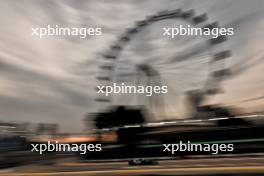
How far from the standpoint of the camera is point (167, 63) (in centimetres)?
242

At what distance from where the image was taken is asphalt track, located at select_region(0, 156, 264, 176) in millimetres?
2418

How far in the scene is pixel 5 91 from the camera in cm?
240

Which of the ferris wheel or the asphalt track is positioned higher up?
the ferris wheel

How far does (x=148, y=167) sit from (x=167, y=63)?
58cm

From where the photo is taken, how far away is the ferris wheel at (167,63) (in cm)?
240

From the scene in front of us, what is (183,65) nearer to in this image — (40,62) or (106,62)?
(106,62)

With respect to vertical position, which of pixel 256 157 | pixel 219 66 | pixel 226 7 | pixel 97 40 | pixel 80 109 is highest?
pixel 226 7

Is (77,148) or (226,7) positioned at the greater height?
(226,7)

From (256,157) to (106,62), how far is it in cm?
96

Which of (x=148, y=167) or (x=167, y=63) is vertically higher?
(x=167, y=63)

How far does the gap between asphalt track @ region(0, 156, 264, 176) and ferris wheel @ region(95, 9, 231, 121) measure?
0.28 meters

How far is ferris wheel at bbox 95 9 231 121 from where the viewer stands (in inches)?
94.6

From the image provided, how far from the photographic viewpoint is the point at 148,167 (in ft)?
8.05

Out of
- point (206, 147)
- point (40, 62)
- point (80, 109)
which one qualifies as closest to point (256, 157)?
point (206, 147)
